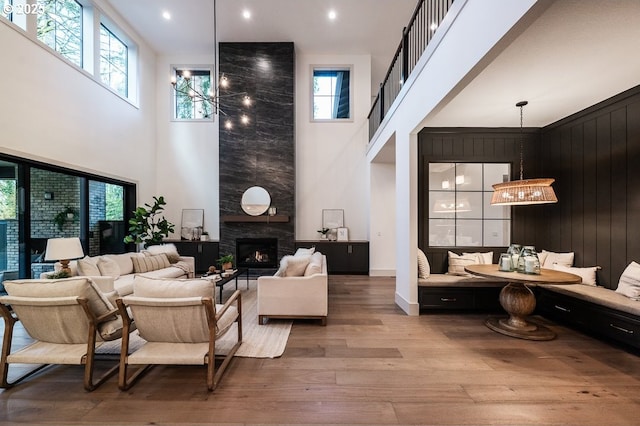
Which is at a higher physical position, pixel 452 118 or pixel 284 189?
pixel 452 118

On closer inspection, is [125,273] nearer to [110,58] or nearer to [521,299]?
[110,58]

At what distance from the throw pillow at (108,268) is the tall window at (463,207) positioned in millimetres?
5259

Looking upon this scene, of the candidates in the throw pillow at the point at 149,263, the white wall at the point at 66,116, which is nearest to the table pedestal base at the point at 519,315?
the throw pillow at the point at 149,263

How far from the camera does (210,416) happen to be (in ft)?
6.44

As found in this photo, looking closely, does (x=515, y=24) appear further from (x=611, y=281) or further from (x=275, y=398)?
(x=611, y=281)

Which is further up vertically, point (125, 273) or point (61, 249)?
point (61, 249)

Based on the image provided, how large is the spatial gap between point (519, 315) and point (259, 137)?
20.4ft

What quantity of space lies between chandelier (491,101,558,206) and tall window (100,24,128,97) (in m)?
7.53

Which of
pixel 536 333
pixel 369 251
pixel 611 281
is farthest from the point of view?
pixel 369 251

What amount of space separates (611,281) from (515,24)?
3808 millimetres

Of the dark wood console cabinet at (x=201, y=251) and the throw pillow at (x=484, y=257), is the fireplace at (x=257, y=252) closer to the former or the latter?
the dark wood console cabinet at (x=201, y=251)

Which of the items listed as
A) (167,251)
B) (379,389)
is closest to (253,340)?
(379,389)

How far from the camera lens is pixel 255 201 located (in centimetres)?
698

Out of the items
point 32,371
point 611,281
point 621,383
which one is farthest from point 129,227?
point 611,281
